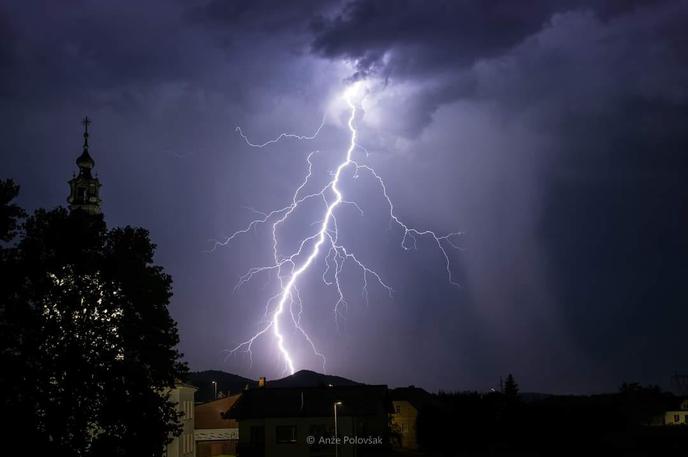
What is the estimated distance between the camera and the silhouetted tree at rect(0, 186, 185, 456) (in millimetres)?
17500

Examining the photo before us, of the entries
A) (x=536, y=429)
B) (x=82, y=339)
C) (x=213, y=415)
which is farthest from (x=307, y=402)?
(x=82, y=339)

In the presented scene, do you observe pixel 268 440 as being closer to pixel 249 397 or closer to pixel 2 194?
pixel 249 397

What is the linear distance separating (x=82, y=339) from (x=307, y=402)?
3227cm

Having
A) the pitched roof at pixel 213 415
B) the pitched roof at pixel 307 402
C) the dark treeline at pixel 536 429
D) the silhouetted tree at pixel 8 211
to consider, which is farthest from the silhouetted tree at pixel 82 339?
the pitched roof at pixel 213 415

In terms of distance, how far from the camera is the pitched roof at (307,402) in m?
48.0

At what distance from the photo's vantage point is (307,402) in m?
49.3

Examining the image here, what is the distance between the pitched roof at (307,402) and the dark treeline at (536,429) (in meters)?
4.16

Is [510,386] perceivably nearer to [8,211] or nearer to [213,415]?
[213,415]

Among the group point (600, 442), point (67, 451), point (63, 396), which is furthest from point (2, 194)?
point (600, 442)

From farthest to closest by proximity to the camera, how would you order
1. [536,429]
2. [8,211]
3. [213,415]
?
[213,415]
[536,429]
[8,211]

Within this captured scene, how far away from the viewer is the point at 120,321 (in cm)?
2003

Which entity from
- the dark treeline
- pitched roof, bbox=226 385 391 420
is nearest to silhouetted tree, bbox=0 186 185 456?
the dark treeline

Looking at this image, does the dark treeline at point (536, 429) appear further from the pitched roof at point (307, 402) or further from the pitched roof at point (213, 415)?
the pitched roof at point (213, 415)

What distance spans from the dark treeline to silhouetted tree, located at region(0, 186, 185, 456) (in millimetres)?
24882
